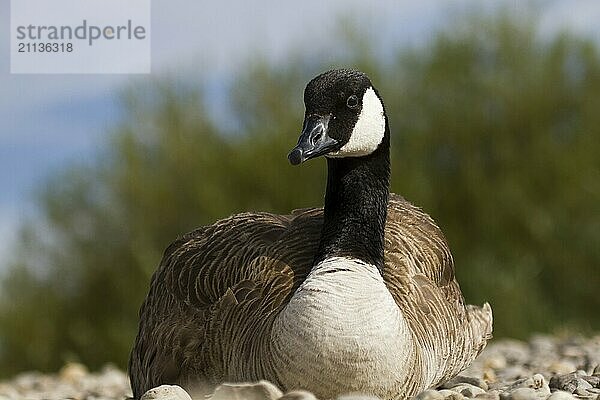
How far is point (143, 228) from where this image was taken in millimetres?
18047

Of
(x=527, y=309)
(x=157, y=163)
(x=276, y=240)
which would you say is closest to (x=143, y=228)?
(x=157, y=163)

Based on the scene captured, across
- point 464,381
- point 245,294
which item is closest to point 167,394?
point 245,294

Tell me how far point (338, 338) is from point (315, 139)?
1123 mm

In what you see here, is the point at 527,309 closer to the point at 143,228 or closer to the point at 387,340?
the point at 143,228

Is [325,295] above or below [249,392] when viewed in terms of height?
above

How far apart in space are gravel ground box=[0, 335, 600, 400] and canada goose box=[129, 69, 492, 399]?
30 cm

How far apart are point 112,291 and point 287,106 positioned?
4.59m

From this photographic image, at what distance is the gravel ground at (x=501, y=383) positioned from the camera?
5.29m

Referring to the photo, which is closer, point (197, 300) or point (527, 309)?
point (197, 300)

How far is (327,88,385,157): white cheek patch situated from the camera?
598cm

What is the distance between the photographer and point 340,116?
5.90m

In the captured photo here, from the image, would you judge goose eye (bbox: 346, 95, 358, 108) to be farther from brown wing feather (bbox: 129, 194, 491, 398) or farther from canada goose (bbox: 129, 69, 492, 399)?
brown wing feather (bbox: 129, 194, 491, 398)

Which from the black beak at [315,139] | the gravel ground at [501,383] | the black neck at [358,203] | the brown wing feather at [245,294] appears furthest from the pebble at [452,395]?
the black beak at [315,139]

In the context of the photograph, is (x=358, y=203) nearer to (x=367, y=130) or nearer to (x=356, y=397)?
(x=367, y=130)
